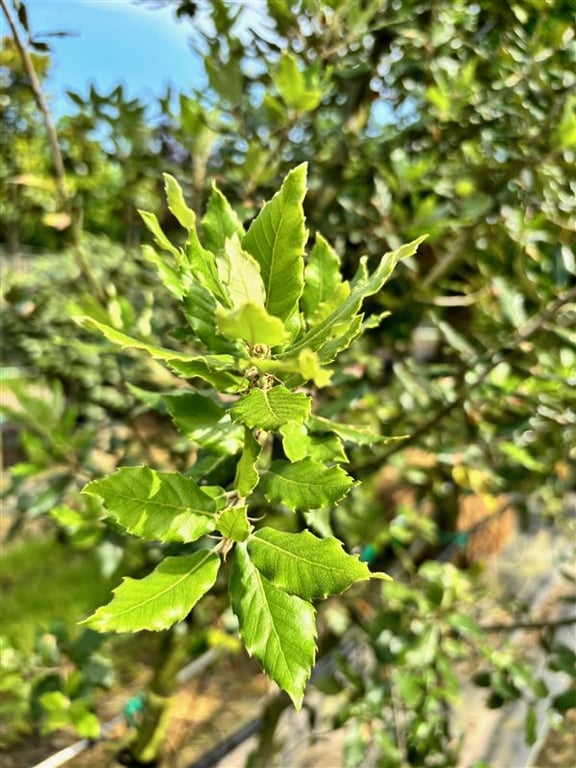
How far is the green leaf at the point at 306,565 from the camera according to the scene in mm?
541

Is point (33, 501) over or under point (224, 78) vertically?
under

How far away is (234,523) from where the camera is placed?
59cm

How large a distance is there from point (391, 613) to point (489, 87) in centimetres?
129

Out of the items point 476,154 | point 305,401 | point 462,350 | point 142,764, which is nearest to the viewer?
point 305,401

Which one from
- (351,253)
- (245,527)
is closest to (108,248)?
(351,253)

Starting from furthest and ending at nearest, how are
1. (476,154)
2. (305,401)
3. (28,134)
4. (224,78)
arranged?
1. (28,134)
2. (476,154)
3. (224,78)
4. (305,401)

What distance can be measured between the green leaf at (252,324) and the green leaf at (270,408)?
7cm

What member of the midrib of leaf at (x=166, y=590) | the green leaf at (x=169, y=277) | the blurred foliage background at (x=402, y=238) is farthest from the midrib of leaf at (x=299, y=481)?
the blurred foliage background at (x=402, y=238)

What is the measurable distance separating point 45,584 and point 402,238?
2.56 meters

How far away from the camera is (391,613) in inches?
59.9

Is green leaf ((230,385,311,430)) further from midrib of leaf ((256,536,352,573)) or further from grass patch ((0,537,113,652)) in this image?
grass patch ((0,537,113,652))

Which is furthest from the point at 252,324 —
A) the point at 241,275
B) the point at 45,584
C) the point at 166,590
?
the point at 45,584

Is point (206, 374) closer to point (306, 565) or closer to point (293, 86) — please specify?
point (306, 565)

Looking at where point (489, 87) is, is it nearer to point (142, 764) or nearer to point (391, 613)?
point (391, 613)
